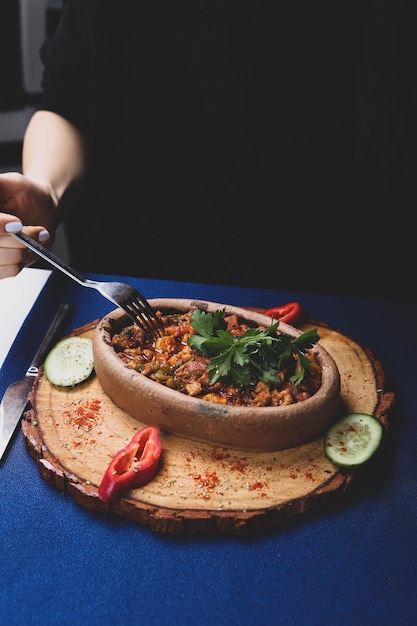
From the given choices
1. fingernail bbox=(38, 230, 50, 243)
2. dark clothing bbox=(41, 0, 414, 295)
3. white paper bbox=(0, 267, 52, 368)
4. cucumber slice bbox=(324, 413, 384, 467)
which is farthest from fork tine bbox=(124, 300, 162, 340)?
dark clothing bbox=(41, 0, 414, 295)

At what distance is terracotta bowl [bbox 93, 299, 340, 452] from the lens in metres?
1.77

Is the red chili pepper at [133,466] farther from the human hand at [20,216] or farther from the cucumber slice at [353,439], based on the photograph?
the human hand at [20,216]

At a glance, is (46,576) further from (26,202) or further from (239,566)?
(26,202)

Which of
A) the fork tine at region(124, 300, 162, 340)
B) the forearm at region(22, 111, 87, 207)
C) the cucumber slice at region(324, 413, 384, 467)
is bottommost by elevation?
the cucumber slice at region(324, 413, 384, 467)

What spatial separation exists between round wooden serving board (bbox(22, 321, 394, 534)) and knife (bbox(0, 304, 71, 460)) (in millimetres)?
36

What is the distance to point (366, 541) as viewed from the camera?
1675mm

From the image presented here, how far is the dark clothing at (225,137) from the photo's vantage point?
7.96 feet

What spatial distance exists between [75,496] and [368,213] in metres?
1.71

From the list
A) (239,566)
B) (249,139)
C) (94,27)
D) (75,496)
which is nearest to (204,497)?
(239,566)

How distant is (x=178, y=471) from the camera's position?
1774 mm

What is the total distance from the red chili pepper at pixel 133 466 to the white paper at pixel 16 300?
67 cm

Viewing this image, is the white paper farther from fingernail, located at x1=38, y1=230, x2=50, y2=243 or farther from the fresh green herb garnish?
the fresh green herb garnish

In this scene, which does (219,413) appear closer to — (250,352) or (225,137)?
(250,352)

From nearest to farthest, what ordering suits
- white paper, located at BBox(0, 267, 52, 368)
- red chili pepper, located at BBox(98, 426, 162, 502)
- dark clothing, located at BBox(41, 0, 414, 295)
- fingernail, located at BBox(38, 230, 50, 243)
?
red chili pepper, located at BBox(98, 426, 162, 502)
fingernail, located at BBox(38, 230, 50, 243)
white paper, located at BBox(0, 267, 52, 368)
dark clothing, located at BBox(41, 0, 414, 295)
